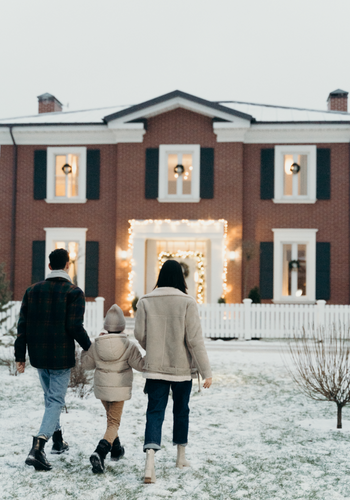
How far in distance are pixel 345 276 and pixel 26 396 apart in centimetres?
1065

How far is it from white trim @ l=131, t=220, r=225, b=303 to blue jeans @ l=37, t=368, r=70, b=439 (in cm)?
1048

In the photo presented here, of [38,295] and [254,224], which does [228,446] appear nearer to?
[38,295]

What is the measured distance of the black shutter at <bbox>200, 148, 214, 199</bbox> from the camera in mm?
14828

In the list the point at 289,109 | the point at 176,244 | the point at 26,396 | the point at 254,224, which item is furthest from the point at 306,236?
the point at 26,396

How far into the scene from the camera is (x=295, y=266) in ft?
49.0

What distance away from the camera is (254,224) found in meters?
15.2

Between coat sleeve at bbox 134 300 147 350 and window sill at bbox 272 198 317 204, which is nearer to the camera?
coat sleeve at bbox 134 300 147 350

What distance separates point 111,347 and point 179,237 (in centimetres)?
1075

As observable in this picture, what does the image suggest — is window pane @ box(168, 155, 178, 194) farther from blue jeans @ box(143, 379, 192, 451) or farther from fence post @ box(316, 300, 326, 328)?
blue jeans @ box(143, 379, 192, 451)

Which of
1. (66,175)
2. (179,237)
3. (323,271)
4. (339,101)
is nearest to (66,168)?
(66,175)

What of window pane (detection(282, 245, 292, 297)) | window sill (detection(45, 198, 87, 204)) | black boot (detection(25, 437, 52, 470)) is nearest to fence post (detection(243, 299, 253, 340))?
window pane (detection(282, 245, 292, 297))

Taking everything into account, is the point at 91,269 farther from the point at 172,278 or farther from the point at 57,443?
the point at 172,278

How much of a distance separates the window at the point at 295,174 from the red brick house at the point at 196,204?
30mm

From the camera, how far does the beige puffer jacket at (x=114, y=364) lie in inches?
166
